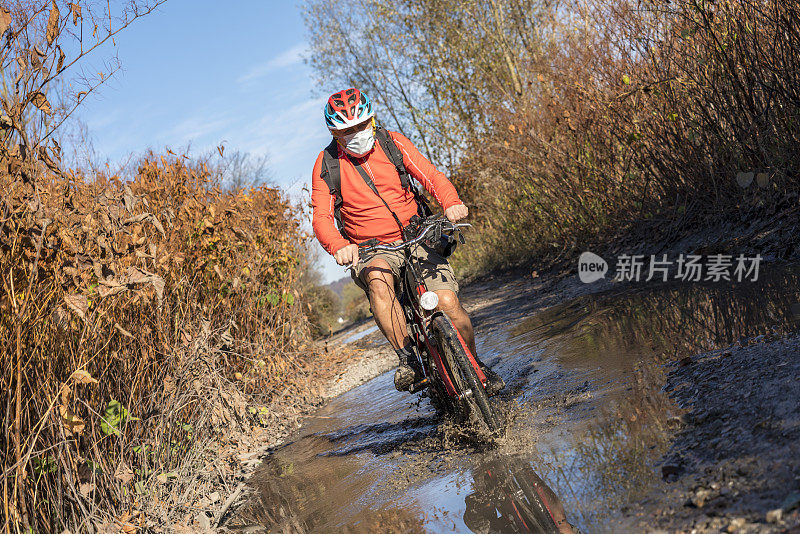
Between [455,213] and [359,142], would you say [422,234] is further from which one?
[359,142]

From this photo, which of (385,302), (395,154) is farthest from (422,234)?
(395,154)

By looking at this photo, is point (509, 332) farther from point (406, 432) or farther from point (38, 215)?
point (38, 215)

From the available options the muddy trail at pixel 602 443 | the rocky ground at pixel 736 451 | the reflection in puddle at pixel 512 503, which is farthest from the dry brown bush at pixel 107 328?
the rocky ground at pixel 736 451

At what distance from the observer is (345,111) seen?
16.4ft

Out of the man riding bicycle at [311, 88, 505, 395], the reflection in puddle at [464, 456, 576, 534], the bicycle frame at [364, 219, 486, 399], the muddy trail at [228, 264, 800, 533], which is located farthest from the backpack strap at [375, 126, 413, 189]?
the reflection in puddle at [464, 456, 576, 534]

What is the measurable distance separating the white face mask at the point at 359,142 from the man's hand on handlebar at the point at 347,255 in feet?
2.72

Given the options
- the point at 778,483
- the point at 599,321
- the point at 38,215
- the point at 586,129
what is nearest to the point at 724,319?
the point at 599,321

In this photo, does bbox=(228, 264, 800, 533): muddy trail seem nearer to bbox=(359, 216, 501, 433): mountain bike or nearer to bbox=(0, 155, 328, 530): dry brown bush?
bbox=(359, 216, 501, 433): mountain bike

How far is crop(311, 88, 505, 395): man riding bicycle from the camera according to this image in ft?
16.4

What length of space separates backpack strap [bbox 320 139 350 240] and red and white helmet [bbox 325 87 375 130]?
291mm

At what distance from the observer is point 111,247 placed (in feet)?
12.8

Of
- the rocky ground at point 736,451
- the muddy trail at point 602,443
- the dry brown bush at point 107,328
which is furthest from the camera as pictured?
the dry brown bush at point 107,328

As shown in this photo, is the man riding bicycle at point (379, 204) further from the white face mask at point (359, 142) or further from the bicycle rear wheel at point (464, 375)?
the bicycle rear wheel at point (464, 375)

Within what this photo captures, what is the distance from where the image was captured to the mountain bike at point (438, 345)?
443 cm
